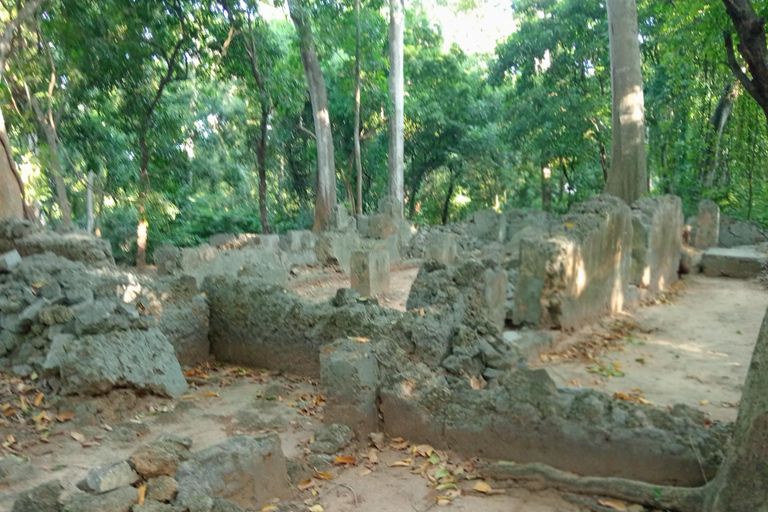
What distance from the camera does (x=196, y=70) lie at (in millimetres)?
14961

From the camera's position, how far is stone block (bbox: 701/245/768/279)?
1296 centimetres

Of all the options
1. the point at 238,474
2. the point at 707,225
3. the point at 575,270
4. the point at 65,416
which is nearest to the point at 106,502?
the point at 238,474

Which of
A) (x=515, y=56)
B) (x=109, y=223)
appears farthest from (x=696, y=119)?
(x=109, y=223)

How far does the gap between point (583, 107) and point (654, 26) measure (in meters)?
3.20

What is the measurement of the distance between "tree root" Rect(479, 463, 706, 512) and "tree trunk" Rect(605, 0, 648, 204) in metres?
11.6

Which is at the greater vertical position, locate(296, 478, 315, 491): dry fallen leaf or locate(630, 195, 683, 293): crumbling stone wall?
locate(630, 195, 683, 293): crumbling stone wall

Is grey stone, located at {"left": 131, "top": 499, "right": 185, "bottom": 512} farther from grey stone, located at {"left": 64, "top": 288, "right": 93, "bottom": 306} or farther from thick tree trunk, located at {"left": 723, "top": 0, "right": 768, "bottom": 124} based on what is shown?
thick tree trunk, located at {"left": 723, "top": 0, "right": 768, "bottom": 124}

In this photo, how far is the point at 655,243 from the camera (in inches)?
440

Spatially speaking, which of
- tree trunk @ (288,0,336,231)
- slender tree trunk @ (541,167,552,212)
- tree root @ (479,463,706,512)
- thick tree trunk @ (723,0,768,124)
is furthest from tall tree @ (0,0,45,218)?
slender tree trunk @ (541,167,552,212)

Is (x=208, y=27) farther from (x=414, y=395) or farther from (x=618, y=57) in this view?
(x=414, y=395)

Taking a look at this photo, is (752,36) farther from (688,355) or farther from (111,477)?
(111,477)

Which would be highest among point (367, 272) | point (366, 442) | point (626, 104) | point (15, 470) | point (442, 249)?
point (626, 104)

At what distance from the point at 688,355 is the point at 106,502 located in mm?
6970

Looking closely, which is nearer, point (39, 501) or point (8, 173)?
point (39, 501)
